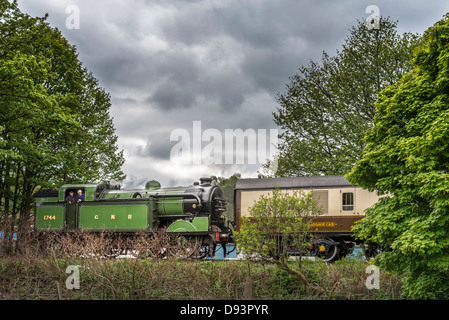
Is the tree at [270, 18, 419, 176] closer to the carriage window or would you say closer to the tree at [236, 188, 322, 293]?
the carriage window

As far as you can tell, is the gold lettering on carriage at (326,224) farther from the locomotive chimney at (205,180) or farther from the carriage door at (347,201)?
the locomotive chimney at (205,180)

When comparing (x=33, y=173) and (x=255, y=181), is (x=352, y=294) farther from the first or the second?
(x=33, y=173)

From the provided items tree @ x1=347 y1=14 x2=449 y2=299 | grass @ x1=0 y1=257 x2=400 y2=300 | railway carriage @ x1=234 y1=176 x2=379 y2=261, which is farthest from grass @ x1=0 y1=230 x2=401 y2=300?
railway carriage @ x1=234 y1=176 x2=379 y2=261

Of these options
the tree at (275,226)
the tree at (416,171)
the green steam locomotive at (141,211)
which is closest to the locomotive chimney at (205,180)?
the green steam locomotive at (141,211)

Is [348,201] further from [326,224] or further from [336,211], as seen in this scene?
[326,224]

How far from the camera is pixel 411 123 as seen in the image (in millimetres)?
8133

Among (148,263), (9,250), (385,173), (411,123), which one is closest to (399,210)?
(385,173)

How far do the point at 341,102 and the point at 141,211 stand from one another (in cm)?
1290

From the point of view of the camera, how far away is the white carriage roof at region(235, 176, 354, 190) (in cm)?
1585

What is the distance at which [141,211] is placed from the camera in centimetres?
1648

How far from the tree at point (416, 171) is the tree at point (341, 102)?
12139 millimetres

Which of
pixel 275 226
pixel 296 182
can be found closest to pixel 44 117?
pixel 296 182

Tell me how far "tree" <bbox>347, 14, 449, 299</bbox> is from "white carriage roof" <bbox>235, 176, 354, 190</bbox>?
6.97 meters

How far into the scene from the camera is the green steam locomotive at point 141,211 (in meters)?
16.2
